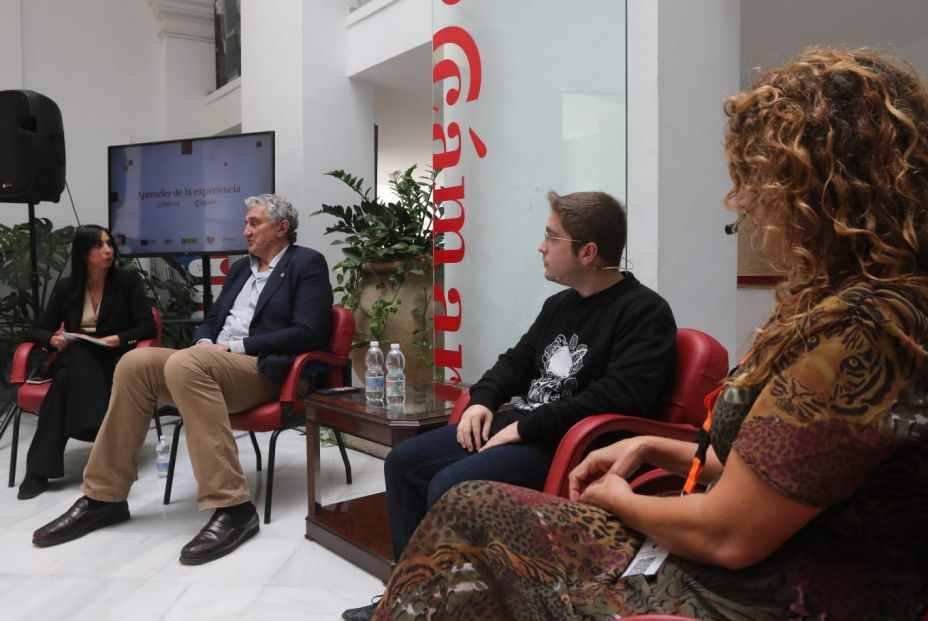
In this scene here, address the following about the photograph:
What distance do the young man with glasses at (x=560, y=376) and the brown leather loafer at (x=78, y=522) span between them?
1320 mm

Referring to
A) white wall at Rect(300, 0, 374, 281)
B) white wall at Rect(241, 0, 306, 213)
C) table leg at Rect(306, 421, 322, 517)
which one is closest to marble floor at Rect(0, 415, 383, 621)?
table leg at Rect(306, 421, 322, 517)

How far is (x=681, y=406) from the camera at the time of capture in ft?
6.11

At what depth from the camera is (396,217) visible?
4090 millimetres

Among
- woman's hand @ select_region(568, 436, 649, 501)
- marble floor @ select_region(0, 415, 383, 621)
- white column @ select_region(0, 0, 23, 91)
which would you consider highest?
white column @ select_region(0, 0, 23, 91)

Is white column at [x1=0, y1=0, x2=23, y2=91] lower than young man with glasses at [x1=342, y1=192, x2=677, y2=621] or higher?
higher

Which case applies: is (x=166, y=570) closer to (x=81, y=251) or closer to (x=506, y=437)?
(x=506, y=437)

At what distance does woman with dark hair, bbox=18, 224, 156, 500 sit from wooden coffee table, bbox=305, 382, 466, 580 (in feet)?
4.46

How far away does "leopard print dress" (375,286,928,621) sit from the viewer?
0.82 meters

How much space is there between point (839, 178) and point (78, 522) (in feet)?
9.19

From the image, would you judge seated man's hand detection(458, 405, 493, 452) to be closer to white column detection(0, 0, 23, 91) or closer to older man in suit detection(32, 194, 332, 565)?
older man in suit detection(32, 194, 332, 565)

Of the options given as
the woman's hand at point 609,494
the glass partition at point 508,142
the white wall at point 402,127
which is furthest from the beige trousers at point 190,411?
the white wall at point 402,127

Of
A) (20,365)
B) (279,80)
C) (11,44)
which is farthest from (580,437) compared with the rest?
(11,44)

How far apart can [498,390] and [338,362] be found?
3.73 feet

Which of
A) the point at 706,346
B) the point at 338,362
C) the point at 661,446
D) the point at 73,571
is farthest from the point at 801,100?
the point at 73,571
